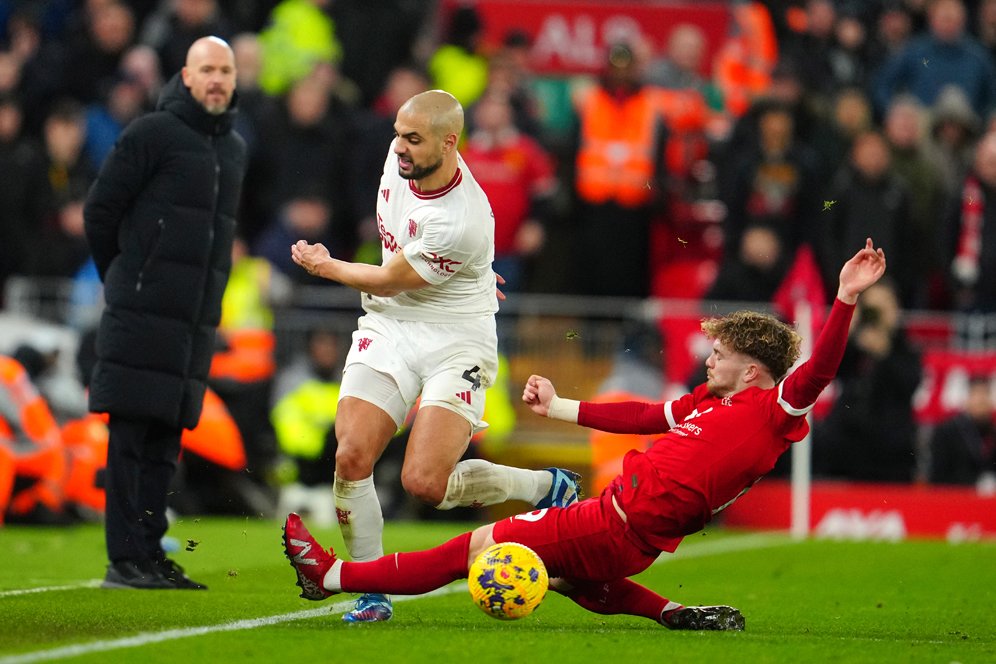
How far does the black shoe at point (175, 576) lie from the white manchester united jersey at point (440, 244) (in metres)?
1.83

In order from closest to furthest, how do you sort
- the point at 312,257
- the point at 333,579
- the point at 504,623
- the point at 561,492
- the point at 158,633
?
the point at 158,633, the point at 333,579, the point at 312,257, the point at 504,623, the point at 561,492

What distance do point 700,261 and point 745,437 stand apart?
29.1ft

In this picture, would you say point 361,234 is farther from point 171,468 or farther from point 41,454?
point 171,468

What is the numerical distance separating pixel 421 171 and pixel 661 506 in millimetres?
1757

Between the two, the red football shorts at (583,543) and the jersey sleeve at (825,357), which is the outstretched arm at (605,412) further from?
the jersey sleeve at (825,357)

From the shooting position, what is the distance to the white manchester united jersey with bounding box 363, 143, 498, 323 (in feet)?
25.4

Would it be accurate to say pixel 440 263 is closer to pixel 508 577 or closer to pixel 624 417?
pixel 624 417

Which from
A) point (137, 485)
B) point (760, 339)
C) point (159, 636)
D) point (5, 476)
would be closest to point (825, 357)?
point (760, 339)

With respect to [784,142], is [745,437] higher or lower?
lower

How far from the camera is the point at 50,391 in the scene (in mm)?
14391

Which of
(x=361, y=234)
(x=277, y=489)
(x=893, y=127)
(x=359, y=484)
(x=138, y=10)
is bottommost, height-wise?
(x=277, y=489)

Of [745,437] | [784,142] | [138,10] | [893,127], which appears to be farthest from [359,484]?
[138,10]

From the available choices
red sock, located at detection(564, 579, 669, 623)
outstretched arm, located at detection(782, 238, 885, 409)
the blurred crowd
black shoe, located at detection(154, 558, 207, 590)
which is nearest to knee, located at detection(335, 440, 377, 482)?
red sock, located at detection(564, 579, 669, 623)

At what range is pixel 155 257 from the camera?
8.98 meters
